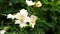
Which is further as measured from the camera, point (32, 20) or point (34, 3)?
point (34, 3)

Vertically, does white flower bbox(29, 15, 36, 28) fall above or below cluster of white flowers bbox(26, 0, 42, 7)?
below

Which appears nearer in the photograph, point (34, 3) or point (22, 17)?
point (22, 17)

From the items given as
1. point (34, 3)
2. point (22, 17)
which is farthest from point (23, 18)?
point (34, 3)

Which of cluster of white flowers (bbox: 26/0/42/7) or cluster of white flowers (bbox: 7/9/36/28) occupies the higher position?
cluster of white flowers (bbox: 26/0/42/7)

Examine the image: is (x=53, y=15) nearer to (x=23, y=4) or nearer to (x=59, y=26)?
(x=59, y=26)

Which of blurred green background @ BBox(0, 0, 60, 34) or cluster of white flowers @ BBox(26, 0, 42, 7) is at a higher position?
cluster of white flowers @ BBox(26, 0, 42, 7)

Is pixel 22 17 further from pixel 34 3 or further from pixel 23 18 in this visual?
pixel 34 3

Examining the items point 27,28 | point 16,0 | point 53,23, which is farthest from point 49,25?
point 16,0

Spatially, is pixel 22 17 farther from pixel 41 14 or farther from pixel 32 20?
pixel 41 14
